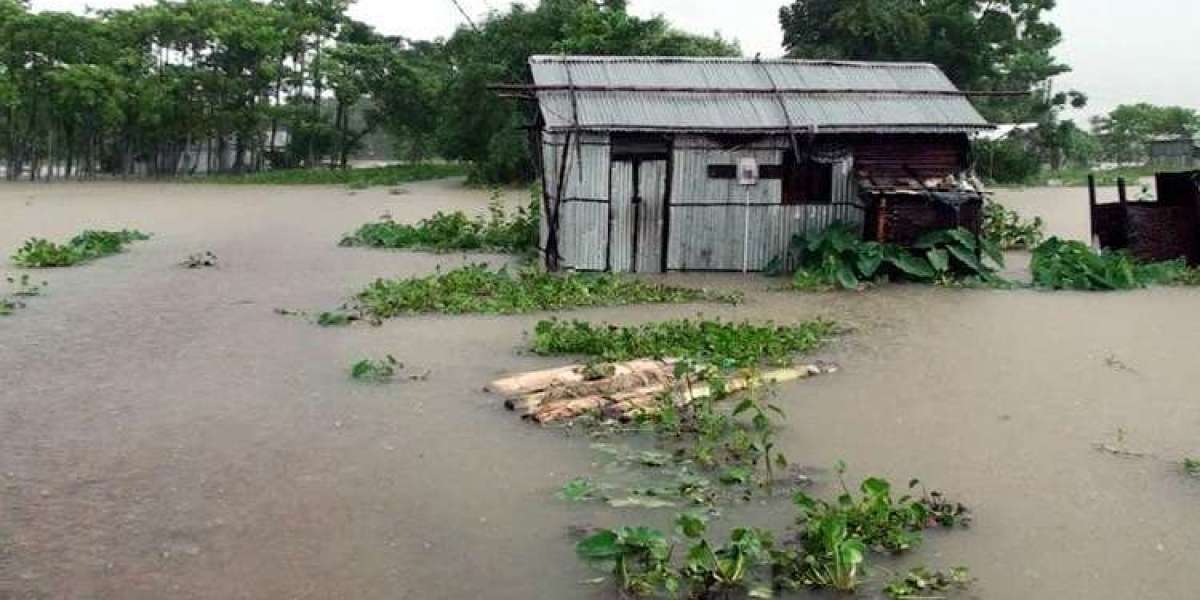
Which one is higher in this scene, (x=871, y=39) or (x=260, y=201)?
(x=871, y=39)

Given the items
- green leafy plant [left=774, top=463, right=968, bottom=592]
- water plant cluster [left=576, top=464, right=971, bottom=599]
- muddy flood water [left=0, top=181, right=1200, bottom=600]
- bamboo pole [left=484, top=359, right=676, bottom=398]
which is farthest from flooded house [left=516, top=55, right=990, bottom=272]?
water plant cluster [left=576, top=464, right=971, bottom=599]

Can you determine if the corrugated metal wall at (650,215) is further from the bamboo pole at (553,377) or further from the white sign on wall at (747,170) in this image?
the bamboo pole at (553,377)

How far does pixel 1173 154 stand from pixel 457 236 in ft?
164

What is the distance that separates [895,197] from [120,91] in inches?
1291

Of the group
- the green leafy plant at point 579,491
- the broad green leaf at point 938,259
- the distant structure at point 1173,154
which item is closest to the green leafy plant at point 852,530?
the green leafy plant at point 579,491

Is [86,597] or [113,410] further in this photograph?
[113,410]

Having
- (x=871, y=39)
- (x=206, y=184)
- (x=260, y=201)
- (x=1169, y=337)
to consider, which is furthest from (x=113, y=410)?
(x=871, y=39)

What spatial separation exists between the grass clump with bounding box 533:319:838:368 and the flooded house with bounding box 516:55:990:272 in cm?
565

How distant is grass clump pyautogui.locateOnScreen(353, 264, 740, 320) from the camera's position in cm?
1294

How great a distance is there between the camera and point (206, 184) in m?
40.8

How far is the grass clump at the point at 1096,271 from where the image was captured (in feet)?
48.4

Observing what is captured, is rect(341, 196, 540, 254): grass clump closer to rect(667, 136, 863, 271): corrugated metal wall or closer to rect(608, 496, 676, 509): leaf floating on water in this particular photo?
rect(667, 136, 863, 271): corrugated metal wall

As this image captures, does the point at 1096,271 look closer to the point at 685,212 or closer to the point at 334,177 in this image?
the point at 685,212

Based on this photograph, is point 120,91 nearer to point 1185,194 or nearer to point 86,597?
point 1185,194
